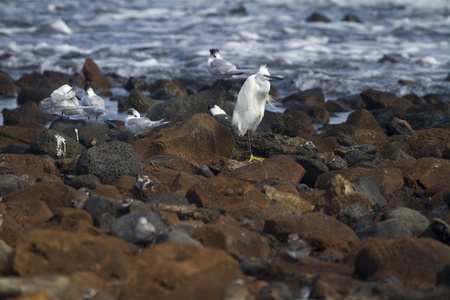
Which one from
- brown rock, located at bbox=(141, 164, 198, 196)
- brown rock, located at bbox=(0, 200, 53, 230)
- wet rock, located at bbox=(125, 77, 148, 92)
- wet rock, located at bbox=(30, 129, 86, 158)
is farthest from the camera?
wet rock, located at bbox=(125, 77, 148, 92)

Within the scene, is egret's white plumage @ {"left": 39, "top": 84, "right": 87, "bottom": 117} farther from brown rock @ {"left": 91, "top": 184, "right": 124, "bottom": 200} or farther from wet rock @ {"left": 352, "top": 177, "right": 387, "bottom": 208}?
wet rock @ {"left": 352, "top": 177, "right": 387, "bottom": 208}

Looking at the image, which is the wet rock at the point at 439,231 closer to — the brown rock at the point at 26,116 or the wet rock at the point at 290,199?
the wet rock at the point at 290,199

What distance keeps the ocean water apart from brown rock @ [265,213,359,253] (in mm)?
7496

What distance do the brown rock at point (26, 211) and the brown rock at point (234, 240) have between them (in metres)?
1.31

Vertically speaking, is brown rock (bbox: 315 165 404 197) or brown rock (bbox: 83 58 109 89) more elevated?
brown rock (bbox: 315 165 404 197)

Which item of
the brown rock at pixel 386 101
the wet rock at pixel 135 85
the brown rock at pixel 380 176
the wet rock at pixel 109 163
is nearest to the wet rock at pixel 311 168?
the brown rock at pixel 380 176

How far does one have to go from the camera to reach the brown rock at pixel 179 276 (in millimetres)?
3189

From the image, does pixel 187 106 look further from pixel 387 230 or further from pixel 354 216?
pixel 387 230

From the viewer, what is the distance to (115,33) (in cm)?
2352

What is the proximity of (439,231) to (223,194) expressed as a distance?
188 cm

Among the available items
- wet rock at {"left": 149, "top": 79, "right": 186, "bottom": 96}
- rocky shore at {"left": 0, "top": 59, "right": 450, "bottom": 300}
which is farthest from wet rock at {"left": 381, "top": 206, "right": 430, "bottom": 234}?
wet rock at {"left": 149, "top": 79, "right": 186, "bottom": 96}

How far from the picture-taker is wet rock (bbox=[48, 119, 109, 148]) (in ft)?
27.2

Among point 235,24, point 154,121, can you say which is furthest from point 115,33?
point 154,121

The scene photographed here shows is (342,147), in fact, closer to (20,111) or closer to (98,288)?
(98,288)
